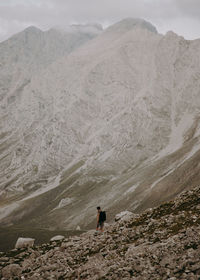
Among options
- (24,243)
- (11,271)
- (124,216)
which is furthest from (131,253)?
(24,243)

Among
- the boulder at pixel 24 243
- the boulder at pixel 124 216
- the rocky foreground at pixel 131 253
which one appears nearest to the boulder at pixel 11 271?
the rocky foreground at pixel 131 253

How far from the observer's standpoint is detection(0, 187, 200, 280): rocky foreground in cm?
2034

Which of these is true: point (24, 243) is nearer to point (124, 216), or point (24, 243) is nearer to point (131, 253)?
point (124, 216)

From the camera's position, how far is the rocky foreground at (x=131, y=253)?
801 inches

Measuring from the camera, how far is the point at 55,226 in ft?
626

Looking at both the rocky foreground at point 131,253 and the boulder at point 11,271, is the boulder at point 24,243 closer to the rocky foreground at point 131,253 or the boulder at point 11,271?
the rocky foreground at point 131,253

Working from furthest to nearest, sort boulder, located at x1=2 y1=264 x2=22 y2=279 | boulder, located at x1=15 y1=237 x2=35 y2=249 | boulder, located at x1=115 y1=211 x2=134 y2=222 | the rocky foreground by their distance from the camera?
boulder, located at x1=15 y1=237 x2=35 y2=249
boulder, located at x1=115 y1=211 x2=134 y2=222
boulder, located at x1=2 y1=264 x2=22 y2=279
the rocky foreground

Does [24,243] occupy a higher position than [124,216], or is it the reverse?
[24,243]

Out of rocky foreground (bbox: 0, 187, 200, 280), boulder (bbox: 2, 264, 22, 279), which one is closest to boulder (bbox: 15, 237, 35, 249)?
rocky foreground (bbox: 0, 187, 200, 280)

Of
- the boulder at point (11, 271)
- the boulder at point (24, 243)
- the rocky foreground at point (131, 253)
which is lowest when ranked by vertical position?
the rocky foreground at point (131, 253)

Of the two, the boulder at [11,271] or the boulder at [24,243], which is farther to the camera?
the boulder at [24,243]

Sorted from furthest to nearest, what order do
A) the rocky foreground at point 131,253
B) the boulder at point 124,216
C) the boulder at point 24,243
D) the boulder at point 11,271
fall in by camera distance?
1. the boulder at point 24,243
2. the boulder at point 124,216
3. the boulder at point 11,271
4. the rocky foreground at point 131,253

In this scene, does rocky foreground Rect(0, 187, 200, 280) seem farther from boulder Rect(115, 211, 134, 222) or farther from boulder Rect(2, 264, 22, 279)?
boulder Rect(115, 211, 134, 222)

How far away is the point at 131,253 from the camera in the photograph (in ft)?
79.6
